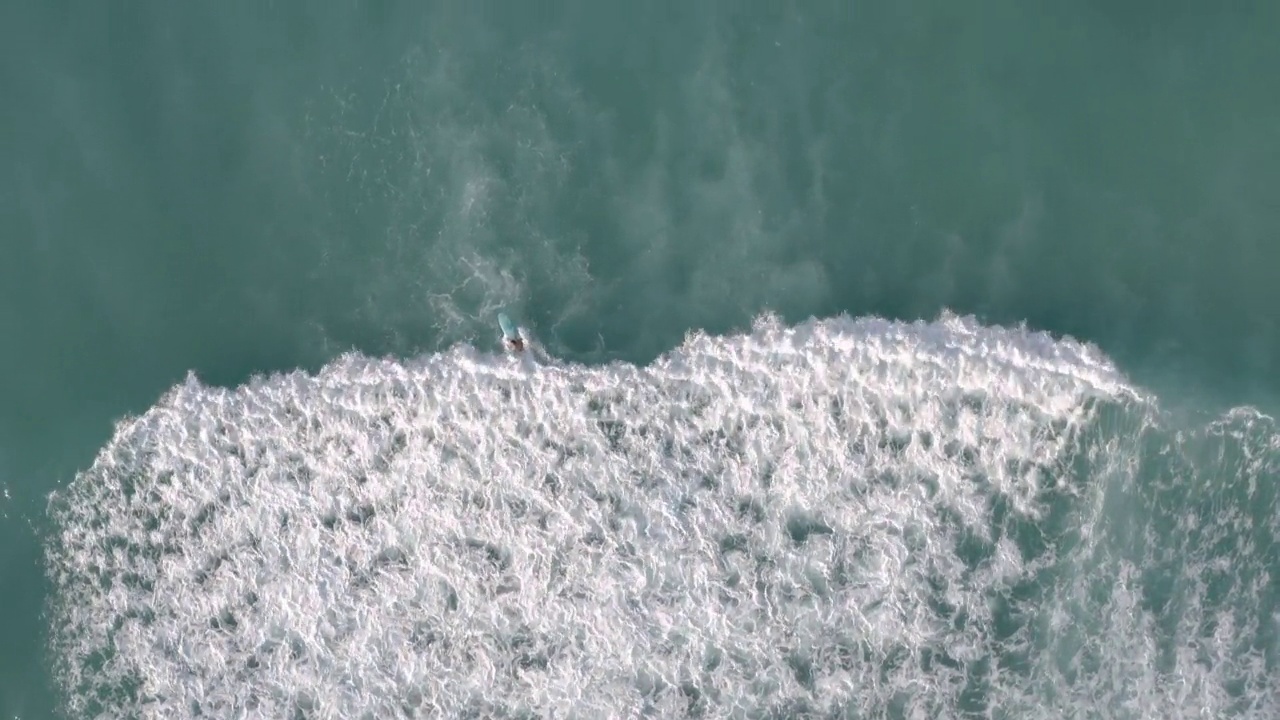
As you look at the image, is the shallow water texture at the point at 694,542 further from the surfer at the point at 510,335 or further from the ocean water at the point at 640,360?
the surfer at the point at 510,335

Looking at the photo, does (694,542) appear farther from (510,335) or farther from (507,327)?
(507,327)

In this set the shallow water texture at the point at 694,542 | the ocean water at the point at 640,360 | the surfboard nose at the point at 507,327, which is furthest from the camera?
the surfboard nose at the point at 507,327

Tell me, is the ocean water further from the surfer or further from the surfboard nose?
the surfboard nose

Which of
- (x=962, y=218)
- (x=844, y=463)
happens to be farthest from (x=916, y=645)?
(x=962, y=218)

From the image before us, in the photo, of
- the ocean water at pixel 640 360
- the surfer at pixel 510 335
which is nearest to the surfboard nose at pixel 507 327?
the surfer at pixel 510 335

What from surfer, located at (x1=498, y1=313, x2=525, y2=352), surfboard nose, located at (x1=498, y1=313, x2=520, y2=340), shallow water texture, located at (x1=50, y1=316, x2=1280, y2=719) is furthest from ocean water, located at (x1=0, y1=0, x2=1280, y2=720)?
surfboard nose, located at (x1=498, y1=313, x2=520, y2=340)
